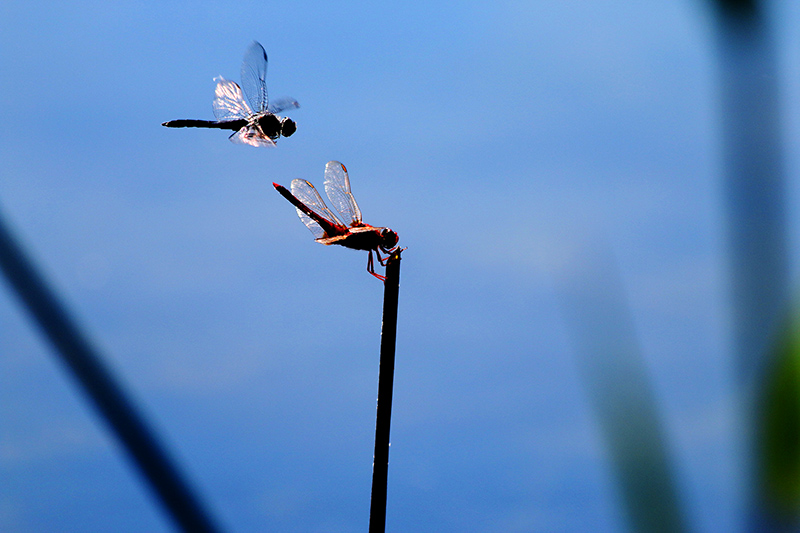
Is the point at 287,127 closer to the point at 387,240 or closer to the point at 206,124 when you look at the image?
the point at 206,124

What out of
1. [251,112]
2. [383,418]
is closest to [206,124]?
[251,112]

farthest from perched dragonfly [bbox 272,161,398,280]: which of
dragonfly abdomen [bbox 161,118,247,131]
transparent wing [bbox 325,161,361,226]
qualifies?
dragonfly abdomen [bbox 161,118,247,131]

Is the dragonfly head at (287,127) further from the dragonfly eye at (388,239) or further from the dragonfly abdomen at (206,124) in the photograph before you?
the dragonfly eye at (388,239)

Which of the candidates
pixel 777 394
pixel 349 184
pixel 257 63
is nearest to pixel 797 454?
pixel 777 394

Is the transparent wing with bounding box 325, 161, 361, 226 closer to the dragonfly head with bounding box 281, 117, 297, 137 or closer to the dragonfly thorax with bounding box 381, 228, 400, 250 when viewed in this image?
the dragonfly head with bounding box 281, 117, 297, 137

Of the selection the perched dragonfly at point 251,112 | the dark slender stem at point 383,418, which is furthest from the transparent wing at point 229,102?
the dark slender stem at point 383,418

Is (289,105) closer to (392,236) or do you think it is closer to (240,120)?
(240,120)

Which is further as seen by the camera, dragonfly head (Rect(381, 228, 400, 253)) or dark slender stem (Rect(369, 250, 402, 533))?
dragonfly head (Rect(381, 228, 400, 253))
